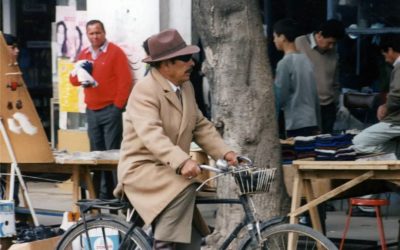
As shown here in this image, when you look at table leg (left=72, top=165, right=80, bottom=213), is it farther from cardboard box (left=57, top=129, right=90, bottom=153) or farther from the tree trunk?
cardboard box (left=57, top=129, right=90, bottom=153)

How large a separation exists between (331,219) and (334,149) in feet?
11.2

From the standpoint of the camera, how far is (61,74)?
12531mm

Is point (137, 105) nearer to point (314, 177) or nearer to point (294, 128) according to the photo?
point (314, 177)

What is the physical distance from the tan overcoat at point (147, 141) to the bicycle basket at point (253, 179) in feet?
1.17

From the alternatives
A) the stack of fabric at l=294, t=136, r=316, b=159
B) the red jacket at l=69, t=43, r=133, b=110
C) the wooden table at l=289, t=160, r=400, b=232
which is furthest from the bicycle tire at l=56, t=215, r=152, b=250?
the red jacket at l=69, t=43, r=133, b=110

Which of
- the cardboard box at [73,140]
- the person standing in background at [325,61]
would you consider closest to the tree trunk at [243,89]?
the person standing in background at [325,61]

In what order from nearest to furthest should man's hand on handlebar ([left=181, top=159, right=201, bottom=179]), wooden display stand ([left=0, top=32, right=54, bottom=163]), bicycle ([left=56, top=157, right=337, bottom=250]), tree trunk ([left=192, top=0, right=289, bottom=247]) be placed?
man's hand on handlebar ([left=181, top=159, right=201, bottom=179]) → bicycle ([left=56, top=157, right=337, bottom=250]) → tree trunk ([left=192, top=0, right=289, bottom=247]) → wooden display stand ([left=0, top=32, right=54, bottom=163])

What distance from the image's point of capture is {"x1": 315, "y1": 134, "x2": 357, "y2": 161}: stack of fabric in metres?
8.56

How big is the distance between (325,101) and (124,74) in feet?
6.64

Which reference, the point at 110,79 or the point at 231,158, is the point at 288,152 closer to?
the point at 231,158

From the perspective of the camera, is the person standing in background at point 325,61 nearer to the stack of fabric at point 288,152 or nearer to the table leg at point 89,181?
the stack of fabric at point 288,152

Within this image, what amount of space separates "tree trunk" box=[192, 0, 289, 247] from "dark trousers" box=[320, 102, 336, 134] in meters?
2.85

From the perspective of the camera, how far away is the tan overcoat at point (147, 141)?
7.21 metres

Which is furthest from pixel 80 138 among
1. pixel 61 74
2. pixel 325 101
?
pixel 325 101
